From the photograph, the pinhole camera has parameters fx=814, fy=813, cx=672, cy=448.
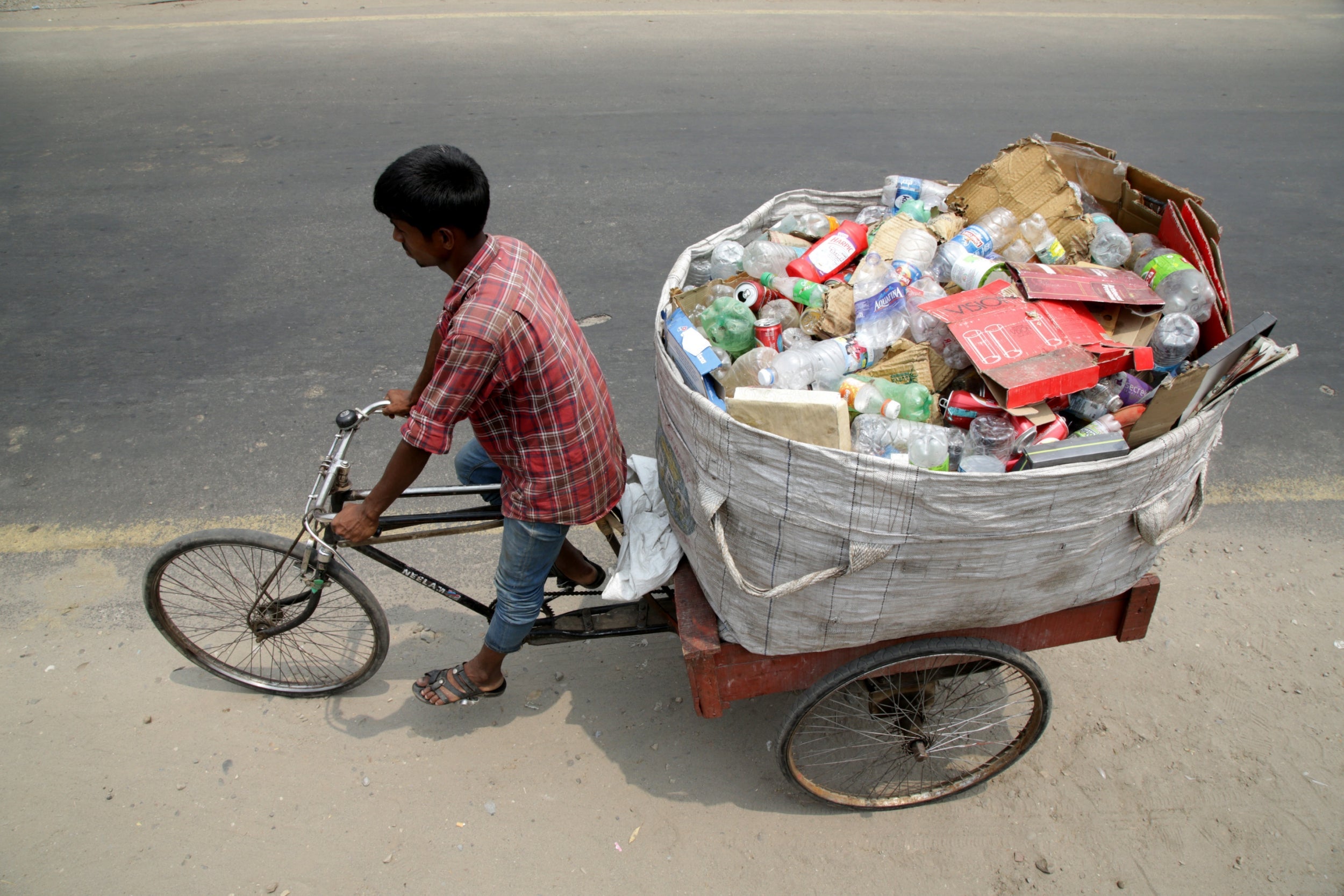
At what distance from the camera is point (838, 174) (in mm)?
5684

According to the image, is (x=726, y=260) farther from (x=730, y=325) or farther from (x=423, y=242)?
(x=423, y=242)

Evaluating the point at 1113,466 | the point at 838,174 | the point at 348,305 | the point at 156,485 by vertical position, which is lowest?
the point at 156,485

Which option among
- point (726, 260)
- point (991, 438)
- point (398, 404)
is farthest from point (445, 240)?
point (991, 438)

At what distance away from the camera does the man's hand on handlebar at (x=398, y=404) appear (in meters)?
2.30

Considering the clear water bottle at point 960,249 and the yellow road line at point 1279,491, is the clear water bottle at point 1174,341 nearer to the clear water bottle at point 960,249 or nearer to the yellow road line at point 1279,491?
the clear water bottle at point 960,249

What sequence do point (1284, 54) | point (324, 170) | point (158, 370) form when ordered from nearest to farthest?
point (158, 370), point (324, 170), point (1284, 54)

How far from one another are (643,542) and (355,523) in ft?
2.48

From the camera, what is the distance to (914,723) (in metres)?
2.34

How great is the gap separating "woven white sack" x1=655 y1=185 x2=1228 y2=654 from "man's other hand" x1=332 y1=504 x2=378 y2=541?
79 cm

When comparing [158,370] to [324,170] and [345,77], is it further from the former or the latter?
[345,77]

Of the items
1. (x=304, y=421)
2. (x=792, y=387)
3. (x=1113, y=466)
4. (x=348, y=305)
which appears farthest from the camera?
(x=348, y=305)

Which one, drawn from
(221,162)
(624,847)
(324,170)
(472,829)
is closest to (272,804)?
(472,829)

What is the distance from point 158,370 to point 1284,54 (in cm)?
1042

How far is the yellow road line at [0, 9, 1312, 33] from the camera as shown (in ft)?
27.6
